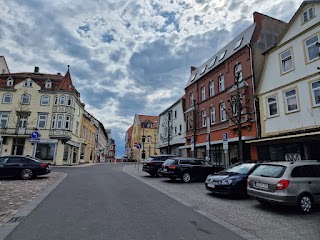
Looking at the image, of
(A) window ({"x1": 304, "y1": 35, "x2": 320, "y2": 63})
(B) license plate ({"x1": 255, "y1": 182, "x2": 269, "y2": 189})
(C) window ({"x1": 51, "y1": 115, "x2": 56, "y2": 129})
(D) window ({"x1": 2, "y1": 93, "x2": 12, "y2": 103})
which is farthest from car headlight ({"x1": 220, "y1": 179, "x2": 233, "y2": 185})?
(D) window ({"x1": 2, "y1": 93, "x2": 12, "y2": 103})

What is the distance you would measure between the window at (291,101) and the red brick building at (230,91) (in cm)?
291

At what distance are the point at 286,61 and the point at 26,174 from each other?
19641mm

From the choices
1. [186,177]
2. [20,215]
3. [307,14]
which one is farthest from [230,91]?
[20,215]

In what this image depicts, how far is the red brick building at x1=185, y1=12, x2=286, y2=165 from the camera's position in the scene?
66.4ft

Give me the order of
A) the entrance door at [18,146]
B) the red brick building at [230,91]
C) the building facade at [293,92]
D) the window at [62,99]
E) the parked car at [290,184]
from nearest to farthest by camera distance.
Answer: the parked car at [290,184] → the building facade at [293,92] → the red brick building at [230,91] → the entrance door at [18,146] → the window at [62,99]

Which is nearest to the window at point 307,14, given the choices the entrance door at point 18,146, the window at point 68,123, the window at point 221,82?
the window at point 221,82

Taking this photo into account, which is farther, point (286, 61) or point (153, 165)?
point (153, 165)

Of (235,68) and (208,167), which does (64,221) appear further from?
(235,68)

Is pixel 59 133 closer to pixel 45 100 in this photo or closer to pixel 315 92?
pixel 45 100

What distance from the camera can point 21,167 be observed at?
15.7 m

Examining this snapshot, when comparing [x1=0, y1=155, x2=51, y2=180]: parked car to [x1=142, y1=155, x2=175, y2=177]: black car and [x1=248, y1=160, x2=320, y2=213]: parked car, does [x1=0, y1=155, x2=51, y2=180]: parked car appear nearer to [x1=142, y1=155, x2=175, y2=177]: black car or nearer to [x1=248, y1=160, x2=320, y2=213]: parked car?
[x1=142, y1=155, x2=175, y2=177]: black car

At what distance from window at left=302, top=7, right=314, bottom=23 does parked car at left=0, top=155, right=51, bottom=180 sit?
20.3 m

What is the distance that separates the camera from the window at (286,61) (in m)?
17.0

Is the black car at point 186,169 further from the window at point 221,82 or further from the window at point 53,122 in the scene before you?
the window at point 53,122
